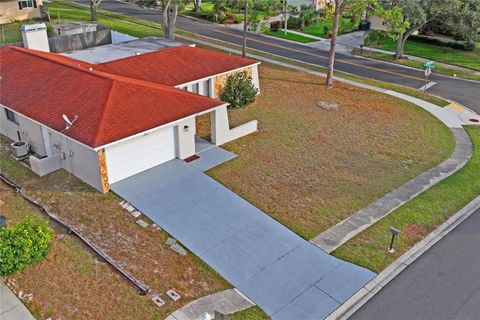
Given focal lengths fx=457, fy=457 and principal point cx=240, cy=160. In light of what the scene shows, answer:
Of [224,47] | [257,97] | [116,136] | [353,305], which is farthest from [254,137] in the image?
[224,47]

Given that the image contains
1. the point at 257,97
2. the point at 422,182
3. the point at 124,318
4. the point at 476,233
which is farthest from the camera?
the point at 257,97

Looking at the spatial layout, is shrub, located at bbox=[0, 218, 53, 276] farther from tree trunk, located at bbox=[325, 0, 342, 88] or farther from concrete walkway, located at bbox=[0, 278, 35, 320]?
tree trunk, located at bbox=[325, 0, 342, 88]

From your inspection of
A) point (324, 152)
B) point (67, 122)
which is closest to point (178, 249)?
point (67, 122)

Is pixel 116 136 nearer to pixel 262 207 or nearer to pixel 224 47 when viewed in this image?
pixel 262 207

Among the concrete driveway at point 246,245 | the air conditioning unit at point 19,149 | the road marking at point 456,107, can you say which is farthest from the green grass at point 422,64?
the air conditioning unit at point 19,149

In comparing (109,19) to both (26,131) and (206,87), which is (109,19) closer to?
(206,87)

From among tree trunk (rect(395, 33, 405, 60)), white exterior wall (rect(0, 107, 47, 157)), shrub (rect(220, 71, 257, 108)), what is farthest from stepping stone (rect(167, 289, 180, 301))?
tree trunk (rect(395, 33, 405, 60))

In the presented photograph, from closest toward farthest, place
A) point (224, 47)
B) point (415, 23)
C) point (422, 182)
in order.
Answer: point (422, 182) < point (415, 23) < point (224, 47)
